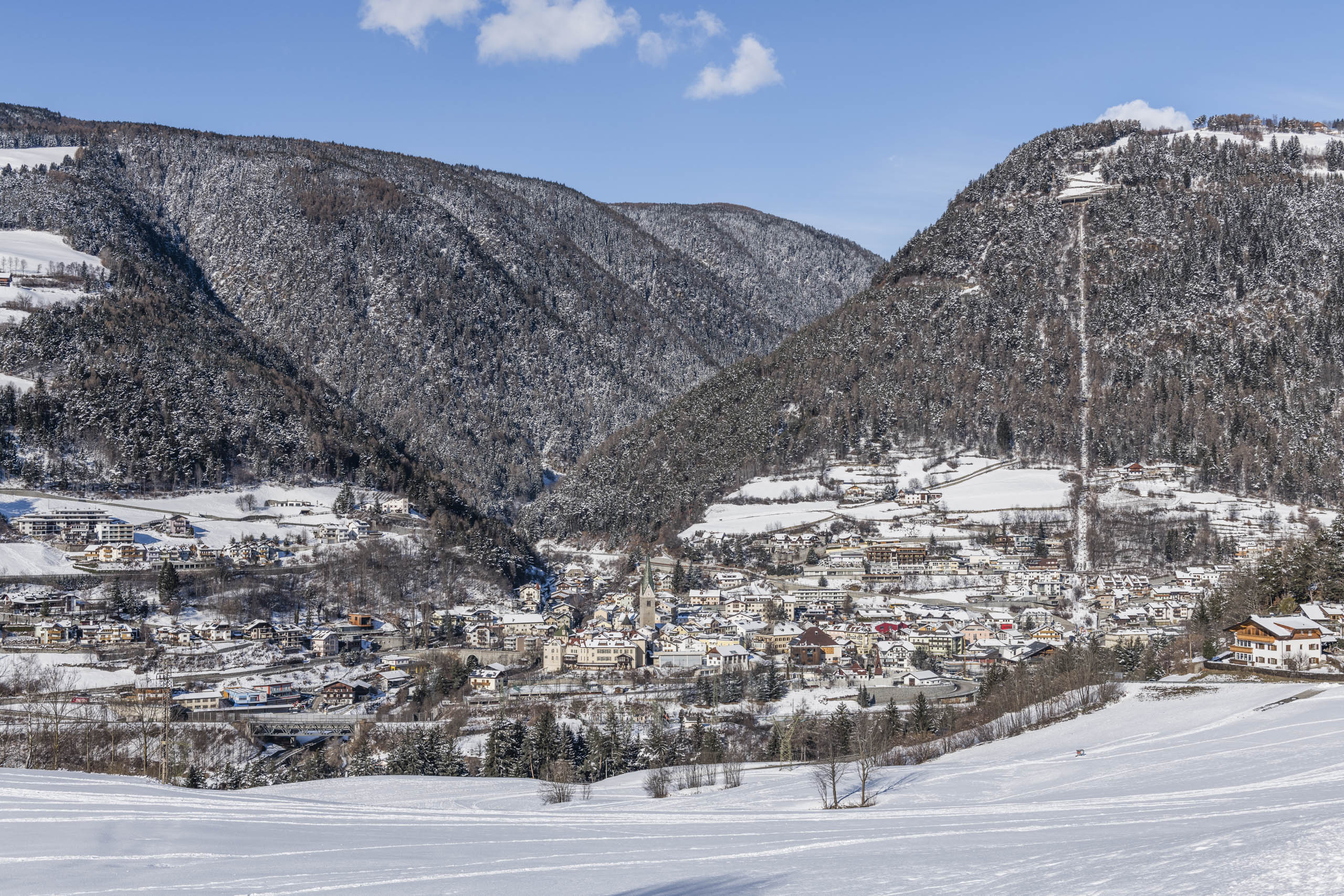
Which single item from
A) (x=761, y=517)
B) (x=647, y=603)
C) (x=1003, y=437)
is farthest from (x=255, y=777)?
(x=1003, y=437)

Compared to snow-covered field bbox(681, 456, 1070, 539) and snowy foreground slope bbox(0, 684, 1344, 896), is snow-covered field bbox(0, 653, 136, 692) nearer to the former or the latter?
snowy foreground slope bbox(0, 684, 1344, 896)

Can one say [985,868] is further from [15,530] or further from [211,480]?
[211,480]

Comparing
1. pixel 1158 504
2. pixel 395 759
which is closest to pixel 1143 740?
pixel 395 759

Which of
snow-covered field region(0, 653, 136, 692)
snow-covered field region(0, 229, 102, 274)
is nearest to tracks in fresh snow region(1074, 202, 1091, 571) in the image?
snow-covered field region(0, 653, 136, 692)

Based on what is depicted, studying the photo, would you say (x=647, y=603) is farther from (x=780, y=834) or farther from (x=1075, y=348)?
(x=1075, y=348)

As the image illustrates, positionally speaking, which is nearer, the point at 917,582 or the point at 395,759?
the point at 395,759
